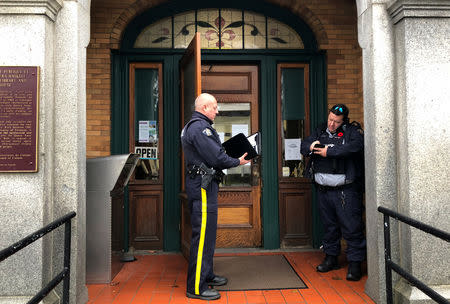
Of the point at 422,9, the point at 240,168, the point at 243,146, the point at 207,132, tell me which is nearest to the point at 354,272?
the point at 243,146

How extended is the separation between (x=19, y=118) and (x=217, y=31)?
3.29 m

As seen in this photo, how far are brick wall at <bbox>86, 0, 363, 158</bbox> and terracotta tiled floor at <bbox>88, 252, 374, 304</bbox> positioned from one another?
1.86 meters

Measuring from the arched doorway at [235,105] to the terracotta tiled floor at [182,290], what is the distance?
2.52ft

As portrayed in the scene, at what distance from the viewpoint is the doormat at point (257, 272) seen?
393 centimetres

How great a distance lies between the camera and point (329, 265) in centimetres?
442

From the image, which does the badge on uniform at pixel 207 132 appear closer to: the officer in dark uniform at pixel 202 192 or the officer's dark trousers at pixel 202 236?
the officer in dark uniform at pixel 202 192

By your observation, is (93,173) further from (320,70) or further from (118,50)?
(320,70)

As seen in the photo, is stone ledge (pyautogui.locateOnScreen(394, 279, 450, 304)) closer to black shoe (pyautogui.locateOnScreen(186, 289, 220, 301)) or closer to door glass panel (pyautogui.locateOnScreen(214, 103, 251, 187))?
black shoe (pyautogui.locateOnScreen(186, 289, 220, 301))

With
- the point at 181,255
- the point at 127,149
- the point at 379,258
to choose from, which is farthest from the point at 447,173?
the point at 127,149

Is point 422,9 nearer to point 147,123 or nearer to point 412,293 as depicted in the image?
point 412,293

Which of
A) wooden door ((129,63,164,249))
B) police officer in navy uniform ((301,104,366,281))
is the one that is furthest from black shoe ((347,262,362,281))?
wooden door ((129,63,164,249))

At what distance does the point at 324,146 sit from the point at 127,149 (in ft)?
9.19

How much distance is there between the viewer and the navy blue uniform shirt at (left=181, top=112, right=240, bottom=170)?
3.46 metres

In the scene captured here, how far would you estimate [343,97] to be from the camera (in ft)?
17.7
